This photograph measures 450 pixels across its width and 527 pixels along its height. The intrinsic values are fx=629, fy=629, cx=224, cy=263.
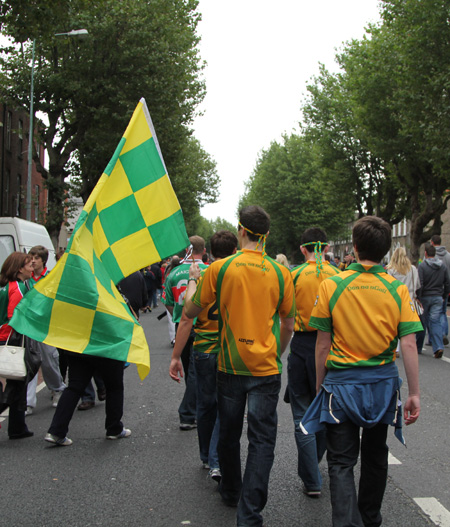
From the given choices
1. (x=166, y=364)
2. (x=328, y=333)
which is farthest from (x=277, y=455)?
(x=166, y=364)

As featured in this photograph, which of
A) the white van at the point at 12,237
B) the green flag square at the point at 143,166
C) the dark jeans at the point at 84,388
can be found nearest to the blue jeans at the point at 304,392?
the green flag square at the point at 143,166

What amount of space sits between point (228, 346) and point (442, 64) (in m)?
20.0

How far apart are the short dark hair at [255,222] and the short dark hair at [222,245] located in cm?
82

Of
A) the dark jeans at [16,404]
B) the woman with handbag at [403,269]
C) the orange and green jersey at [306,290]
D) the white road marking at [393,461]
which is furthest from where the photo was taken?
the woman with handbag at [403,269]

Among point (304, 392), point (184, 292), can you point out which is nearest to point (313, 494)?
point (304, 392)

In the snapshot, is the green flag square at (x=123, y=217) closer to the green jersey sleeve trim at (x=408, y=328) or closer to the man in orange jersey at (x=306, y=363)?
the man in orange jersey at (x=306, y=363)

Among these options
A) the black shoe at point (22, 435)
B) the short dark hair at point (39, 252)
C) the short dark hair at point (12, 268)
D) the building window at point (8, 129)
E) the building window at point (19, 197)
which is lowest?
the black shoe at point (22, 435)

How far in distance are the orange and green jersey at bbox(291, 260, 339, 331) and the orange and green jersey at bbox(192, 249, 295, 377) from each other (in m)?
0.67

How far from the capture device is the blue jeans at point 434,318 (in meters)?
10.8

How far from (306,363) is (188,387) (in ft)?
6.02

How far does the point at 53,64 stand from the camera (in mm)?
24469

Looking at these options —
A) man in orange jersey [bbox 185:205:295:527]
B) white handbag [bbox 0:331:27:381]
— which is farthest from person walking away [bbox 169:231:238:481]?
white handbag [bbox 0:331:27:381]

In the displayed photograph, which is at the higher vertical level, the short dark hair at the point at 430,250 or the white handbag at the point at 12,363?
the short dark hair at the point at 430,250

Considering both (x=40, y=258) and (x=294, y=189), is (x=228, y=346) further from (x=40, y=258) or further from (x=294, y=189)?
(x=294, y=189)
